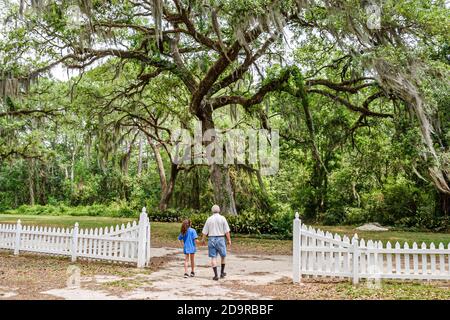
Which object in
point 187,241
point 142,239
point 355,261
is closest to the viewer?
point 355,261

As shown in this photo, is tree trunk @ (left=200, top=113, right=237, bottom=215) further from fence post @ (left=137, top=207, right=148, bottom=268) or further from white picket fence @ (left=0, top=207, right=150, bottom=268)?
fence post @ (left=137, top=207, right=148, bottom=268)

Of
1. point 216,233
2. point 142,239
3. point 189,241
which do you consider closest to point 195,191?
point 142,239

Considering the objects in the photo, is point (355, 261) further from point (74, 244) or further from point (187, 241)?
point (74, 244)

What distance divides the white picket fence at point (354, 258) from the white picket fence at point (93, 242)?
3.29 meters

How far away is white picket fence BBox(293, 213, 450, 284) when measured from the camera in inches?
275

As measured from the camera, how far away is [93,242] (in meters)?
9.31

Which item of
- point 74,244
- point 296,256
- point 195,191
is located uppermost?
point 195,191

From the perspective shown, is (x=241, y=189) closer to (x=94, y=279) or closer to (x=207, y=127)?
(x=207, y=127)

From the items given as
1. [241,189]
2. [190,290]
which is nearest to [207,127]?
[241,189]

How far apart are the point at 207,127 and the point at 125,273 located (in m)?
10.0

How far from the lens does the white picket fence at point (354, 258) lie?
6973 mm

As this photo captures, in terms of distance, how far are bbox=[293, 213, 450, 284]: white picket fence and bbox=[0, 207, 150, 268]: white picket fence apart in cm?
329

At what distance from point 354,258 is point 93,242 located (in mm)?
5708

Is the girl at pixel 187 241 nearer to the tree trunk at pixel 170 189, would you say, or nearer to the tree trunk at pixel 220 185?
the tree trunk at pixel 220 185
